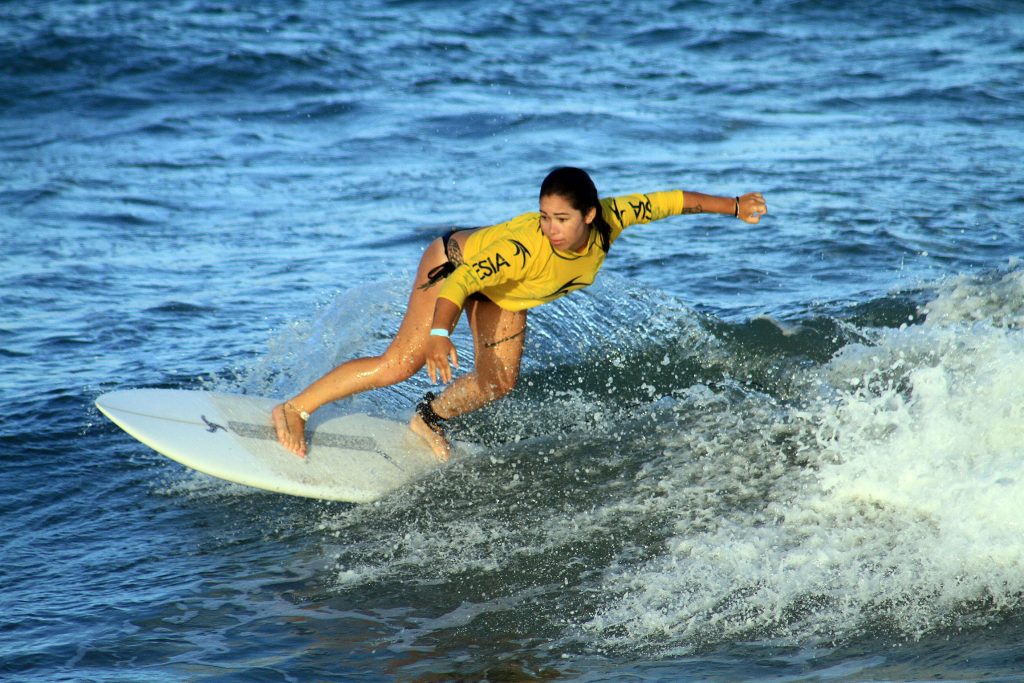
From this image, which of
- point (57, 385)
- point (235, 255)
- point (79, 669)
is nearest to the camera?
point (79, 669)

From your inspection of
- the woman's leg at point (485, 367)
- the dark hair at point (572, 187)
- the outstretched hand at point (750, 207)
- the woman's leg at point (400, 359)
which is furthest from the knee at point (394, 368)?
the outstretched hand at point (750, 207)

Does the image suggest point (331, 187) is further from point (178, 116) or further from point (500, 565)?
point (500, 565)

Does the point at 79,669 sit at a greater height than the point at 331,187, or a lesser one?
lesser

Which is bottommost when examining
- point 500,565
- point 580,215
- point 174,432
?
point 500,565

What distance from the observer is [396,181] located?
13.7 m

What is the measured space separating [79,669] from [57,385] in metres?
3.77

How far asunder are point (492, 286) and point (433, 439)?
125 cm

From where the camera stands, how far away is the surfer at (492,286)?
18.0ft

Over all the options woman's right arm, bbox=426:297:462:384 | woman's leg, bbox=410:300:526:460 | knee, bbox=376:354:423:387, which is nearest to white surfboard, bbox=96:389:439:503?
woman's leg, bbox=410:300:526:460

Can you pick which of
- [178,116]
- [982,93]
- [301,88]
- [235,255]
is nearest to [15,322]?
[235,255]

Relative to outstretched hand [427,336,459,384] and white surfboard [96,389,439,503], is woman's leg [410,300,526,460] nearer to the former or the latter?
white surfboard [96,389,439,503]

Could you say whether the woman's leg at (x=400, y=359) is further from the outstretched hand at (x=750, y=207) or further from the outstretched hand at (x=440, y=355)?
the outstretched hand at (x=750, y=207)

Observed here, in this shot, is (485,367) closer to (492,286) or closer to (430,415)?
(430,415)

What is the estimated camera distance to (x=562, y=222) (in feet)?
18.1
